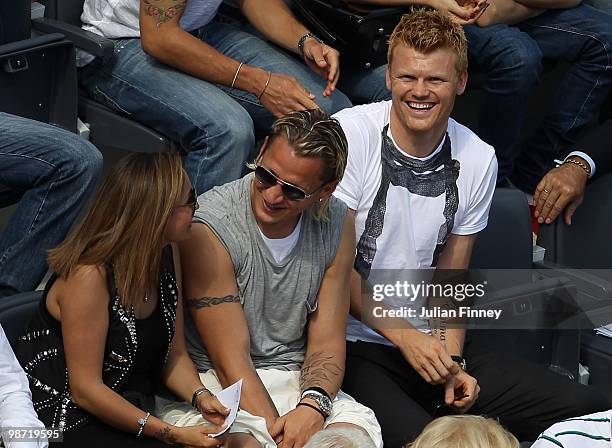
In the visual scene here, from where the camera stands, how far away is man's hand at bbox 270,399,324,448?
2.76 m

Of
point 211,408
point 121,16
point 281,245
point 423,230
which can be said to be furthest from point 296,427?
point 121,16

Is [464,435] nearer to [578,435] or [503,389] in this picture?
[578,435]

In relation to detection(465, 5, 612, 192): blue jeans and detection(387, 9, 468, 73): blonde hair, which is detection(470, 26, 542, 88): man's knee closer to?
detection(465, 5, 612, 192): blue jeans

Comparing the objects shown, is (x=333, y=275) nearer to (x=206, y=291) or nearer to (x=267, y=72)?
(x=206, y=291)

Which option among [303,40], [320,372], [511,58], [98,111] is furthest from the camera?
[511,58]

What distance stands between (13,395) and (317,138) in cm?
99

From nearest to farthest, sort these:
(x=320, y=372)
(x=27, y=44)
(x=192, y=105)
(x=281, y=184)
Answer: (x=281, y=184) < (x=320, y=372) < (x=27, y=44) < (x=192, y=105)

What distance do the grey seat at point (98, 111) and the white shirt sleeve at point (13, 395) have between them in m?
1.28

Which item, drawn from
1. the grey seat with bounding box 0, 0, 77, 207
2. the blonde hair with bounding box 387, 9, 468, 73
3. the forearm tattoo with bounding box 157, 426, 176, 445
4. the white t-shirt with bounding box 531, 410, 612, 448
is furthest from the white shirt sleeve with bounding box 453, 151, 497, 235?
the grey seat with bounding box 0, 0, 77, 207

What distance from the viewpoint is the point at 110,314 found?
8.60 ft

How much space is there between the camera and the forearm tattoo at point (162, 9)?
141 inches

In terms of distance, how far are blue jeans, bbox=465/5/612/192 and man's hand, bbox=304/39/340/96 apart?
733 mm

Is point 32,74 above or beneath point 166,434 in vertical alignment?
above

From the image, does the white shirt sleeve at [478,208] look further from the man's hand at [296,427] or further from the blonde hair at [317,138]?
the man's hand at [296,427]
